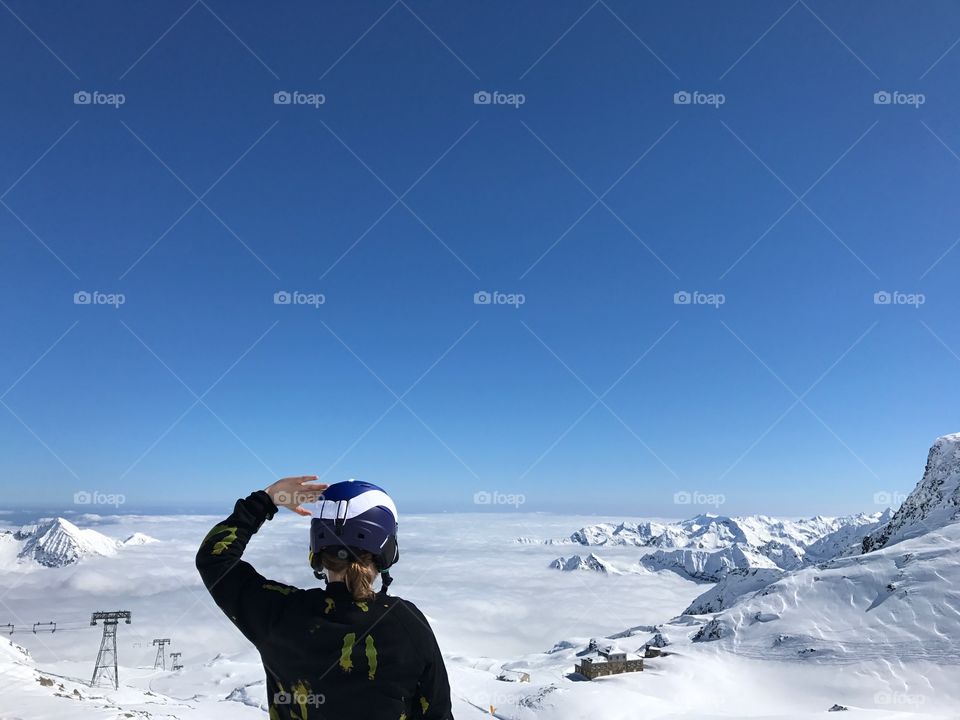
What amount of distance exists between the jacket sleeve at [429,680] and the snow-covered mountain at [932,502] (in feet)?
470

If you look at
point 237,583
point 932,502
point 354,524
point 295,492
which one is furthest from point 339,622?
point 932,502

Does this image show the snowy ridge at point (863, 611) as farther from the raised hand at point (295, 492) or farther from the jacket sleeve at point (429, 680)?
the raised hand at point (295, 492)

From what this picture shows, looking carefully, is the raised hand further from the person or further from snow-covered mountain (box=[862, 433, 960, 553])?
snow-covered mountain (box=[862, 433, 960, 553])

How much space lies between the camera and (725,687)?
237 feet

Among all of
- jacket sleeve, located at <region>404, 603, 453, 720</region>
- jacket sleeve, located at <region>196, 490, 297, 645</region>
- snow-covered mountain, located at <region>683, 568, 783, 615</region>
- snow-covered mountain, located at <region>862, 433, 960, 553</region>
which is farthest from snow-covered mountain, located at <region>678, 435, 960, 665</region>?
jacket sleeve, located at <region>196, 490, 297, 645</region>

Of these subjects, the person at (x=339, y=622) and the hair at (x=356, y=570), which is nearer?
the person at (x=339, y=622)

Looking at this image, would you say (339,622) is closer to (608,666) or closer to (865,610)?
(608,666)

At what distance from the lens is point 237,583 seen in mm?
3312

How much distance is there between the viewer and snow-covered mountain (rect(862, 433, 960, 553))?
11912 centimetres

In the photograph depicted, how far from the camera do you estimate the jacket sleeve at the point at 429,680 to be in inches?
126

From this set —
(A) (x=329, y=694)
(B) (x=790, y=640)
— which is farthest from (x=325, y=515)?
(B) (x=790, y=640)

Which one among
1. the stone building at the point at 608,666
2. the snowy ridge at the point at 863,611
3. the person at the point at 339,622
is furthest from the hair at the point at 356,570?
the snowy ridge at the point at 863,611

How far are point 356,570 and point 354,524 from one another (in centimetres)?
26

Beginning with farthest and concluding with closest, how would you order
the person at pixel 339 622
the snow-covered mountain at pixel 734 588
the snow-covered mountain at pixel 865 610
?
the snow-covered mountain at pixel 734 588, the snow-covered mountain at pixel 865 610, the person at pixel 339 622
